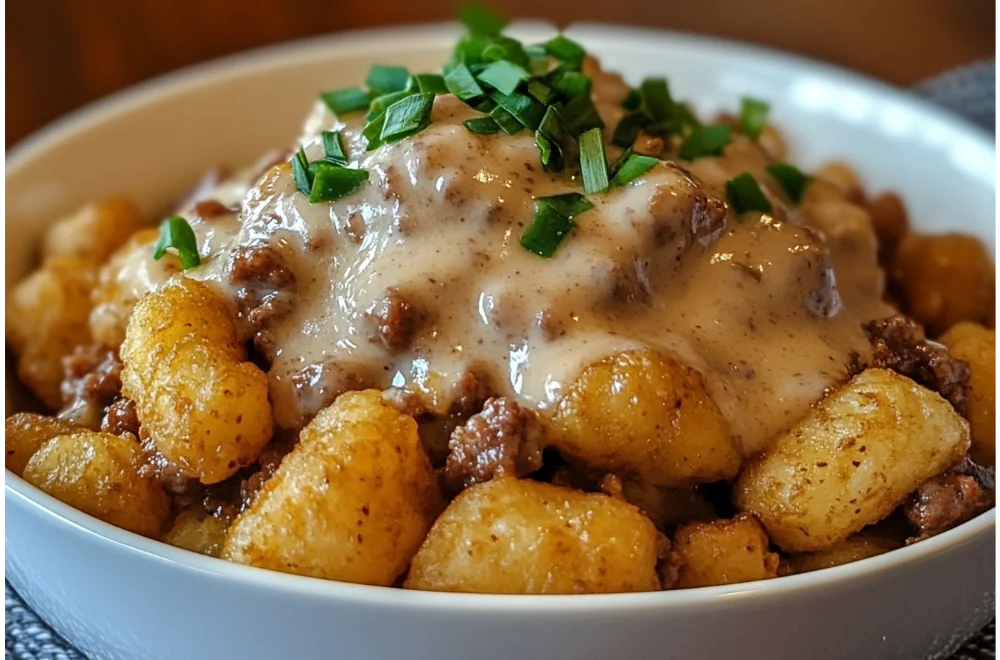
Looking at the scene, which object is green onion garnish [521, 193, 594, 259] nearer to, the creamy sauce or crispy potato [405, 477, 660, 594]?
the creamy sauce

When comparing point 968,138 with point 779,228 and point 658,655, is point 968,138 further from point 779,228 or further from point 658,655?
point 658,655

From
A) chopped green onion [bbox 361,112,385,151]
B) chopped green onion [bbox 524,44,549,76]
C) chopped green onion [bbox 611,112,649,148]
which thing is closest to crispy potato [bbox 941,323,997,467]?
chopped green onion [bbox 611,112,649,148]

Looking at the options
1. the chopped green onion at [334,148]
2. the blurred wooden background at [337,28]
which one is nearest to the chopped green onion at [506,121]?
the chopped green onion at [334,148]

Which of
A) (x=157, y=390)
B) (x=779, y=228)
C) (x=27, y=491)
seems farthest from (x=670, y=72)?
(x=27, y=491)

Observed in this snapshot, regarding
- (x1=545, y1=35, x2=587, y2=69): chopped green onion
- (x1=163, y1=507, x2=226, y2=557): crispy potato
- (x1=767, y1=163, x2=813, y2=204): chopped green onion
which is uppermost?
(x1=545, y1=35, x2=587, y2=69): chopped green onion

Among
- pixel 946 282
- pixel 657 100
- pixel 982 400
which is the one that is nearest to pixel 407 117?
pixel 657 100

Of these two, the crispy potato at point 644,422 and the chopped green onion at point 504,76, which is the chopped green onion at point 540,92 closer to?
the chopped green onion at point 504,76
